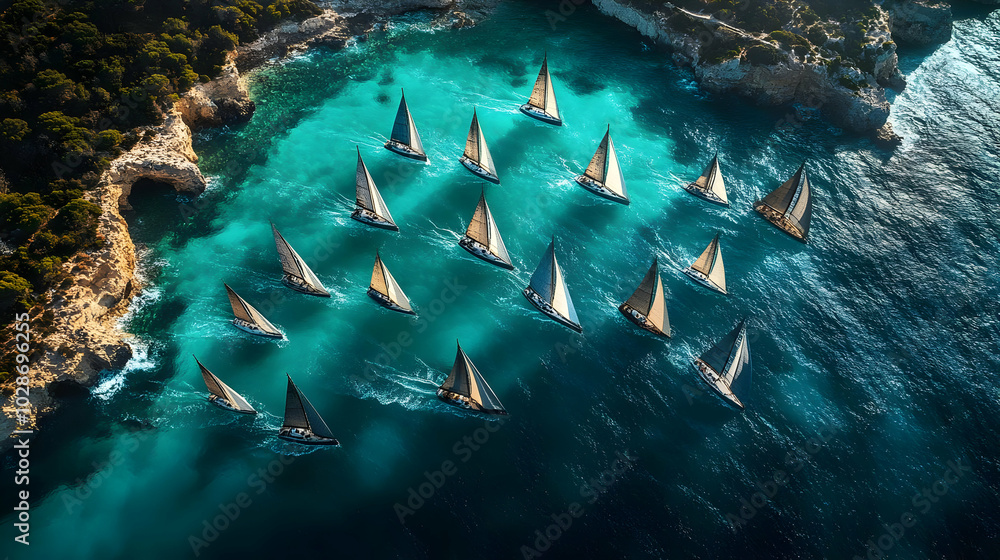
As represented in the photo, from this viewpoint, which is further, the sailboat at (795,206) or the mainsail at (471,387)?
the sailboat at (795,206)

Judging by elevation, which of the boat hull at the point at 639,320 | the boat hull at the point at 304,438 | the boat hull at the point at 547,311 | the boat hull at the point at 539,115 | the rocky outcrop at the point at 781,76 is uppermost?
the rocky outcrop at the point at 781,76

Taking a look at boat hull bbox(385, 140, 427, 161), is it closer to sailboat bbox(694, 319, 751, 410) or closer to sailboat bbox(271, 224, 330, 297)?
sailboat bbox(271, 224, 330, 297)

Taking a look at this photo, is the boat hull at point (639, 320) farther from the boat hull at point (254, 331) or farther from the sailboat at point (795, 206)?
the boat hull at point (254, 331)

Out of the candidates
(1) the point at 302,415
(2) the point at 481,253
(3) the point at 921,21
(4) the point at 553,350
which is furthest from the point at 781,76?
(1) the point at 302,415

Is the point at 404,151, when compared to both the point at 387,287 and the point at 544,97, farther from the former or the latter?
the point at 387,287

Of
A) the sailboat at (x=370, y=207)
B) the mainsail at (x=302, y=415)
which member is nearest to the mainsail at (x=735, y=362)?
the mainsail at (x=302, y=415)

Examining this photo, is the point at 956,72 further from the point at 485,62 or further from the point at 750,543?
the point at 750,543

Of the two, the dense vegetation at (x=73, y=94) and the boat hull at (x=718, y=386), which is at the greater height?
the dense vegetation at (x=73, y=94)

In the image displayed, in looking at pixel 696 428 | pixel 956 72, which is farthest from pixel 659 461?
pixel 956 72
